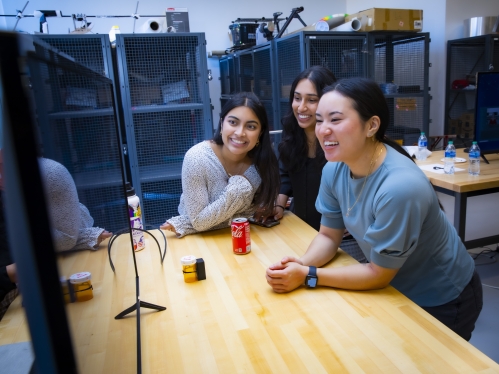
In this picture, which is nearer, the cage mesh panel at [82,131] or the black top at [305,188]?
the cage mesh panel at [82,131]

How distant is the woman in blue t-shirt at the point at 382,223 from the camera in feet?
3.62

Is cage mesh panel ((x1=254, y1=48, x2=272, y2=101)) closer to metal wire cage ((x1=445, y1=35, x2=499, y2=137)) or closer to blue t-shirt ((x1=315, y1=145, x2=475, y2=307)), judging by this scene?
metal wire cage ((x1=445, y1=35, x2=499, y2=137))

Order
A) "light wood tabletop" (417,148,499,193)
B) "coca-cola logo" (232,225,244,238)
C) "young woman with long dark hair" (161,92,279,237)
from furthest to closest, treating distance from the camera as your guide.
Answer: "light wood tabletop" (417,148,499,193)
"young woman with long dark hair" (161,92,279,237)
"coca-cola logo" (232,225,244,238)

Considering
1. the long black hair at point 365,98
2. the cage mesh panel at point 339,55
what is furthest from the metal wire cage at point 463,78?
the long black hair at point 365,98

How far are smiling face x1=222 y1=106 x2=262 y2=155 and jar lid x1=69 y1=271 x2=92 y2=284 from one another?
125 centimetres

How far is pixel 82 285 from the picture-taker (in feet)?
1.79

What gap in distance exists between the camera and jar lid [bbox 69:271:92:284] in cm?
48

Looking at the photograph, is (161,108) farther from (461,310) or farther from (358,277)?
(461,310)

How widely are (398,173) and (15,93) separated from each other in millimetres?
999

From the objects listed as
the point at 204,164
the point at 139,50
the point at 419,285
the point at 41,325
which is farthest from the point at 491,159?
the point at 41,325

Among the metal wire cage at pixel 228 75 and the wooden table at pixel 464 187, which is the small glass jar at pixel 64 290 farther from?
the metal wire cage at pixel 228 75

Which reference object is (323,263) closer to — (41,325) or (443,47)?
(41,325)

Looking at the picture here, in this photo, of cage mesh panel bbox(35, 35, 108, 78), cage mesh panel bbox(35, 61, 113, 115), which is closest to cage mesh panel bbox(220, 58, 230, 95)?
cage mesh panel bbox(35, 35, 108, 78)

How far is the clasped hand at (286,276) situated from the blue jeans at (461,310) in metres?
0.44
